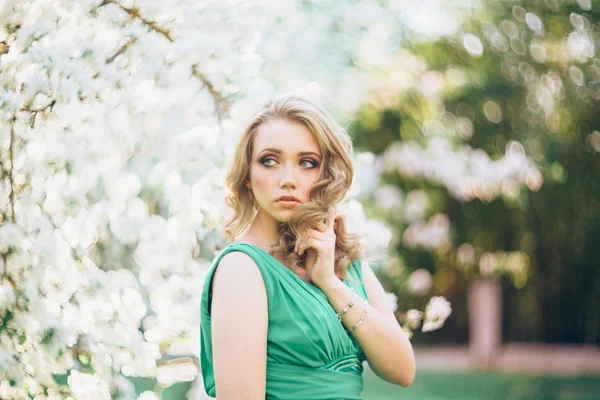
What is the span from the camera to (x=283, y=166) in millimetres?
1858

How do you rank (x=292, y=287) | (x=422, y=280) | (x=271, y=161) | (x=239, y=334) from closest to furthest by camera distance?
(x=239, y=334), (x=292, y=287), (x=271, y=161), (x=422, y=280)

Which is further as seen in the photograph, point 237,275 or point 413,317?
point 413,317

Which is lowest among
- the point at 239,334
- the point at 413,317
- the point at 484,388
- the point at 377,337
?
the point at 484,388

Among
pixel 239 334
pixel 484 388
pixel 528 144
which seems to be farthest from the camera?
pixel 528 144

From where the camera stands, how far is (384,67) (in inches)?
246

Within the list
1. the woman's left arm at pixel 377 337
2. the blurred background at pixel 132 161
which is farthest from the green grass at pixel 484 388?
the woman's left arm at pixel 377 337

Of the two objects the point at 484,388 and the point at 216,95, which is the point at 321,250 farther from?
the point at 484,388

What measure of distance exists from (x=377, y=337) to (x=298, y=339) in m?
0.24

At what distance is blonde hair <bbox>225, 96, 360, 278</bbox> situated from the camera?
1.83 meters

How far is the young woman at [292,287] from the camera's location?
1640 millimetres

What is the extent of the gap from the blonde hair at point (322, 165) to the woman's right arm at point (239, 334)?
20 cm

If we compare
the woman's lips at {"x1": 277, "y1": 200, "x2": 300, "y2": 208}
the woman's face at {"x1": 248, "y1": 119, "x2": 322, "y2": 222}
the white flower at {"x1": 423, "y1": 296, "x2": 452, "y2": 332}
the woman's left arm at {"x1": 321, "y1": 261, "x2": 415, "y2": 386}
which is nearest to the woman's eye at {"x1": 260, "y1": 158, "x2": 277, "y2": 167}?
the woman's face at {"x1": 248, "y1": 119, "x2": 322, "y2": 222}

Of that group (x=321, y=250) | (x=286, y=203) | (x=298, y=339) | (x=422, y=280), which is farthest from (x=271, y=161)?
(x=422, y=280)

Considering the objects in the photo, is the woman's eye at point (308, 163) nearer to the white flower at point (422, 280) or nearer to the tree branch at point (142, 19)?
the tree branch at point (142, 19)
